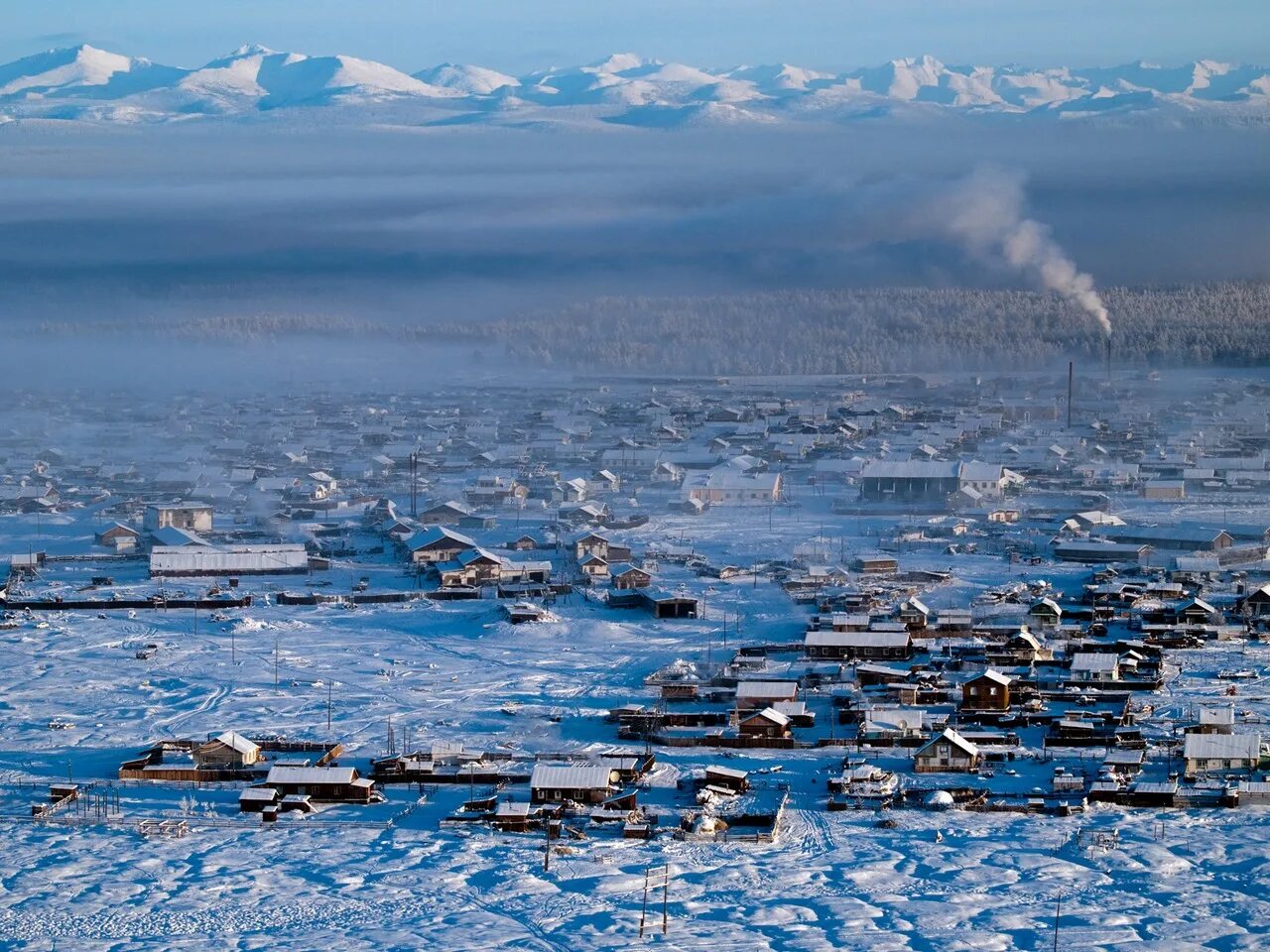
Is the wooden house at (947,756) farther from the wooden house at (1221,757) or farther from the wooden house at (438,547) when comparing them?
the wooden house at (438,547)

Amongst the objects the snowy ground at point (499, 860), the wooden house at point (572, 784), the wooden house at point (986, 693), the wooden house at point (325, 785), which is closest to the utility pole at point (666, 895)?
the snowy ground at point (499, 860)

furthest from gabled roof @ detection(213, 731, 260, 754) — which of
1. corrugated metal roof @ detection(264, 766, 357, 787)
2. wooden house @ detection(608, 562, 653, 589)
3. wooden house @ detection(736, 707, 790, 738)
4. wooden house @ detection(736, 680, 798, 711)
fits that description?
wooden house @ detection(608, 562, 653, 589)

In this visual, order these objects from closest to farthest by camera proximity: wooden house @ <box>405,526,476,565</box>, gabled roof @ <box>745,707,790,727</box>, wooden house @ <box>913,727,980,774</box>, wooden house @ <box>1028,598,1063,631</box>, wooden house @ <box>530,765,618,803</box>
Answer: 1. wooden house @ <box>530,765,618,803</box>
2. wooden house @ <box>913,727,980,774</box>
3. gabled roof @ <box>745,707,790,727</box>
4. wooden house @ <box>1028,598,1063,631</box>
5. wooden house @ <box>405,526,476,565</box>

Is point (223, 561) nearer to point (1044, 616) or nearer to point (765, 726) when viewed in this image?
point (1044, 616)

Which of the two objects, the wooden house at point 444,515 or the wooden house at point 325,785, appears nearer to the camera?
the wooden house at point 325,785

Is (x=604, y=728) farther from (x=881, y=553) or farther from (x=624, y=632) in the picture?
(x=881, y=553)

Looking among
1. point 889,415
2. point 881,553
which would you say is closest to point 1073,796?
point 881,553

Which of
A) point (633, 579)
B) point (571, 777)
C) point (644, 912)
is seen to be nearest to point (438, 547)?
point (633, 579)

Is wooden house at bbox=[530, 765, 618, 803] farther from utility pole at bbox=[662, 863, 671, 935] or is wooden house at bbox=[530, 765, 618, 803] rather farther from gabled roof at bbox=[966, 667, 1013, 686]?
gabled roof at bbox=[966, 667, 1013, 686]

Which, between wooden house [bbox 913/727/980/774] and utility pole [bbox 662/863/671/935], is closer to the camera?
utility pole [bbox 662/863/671/935]
